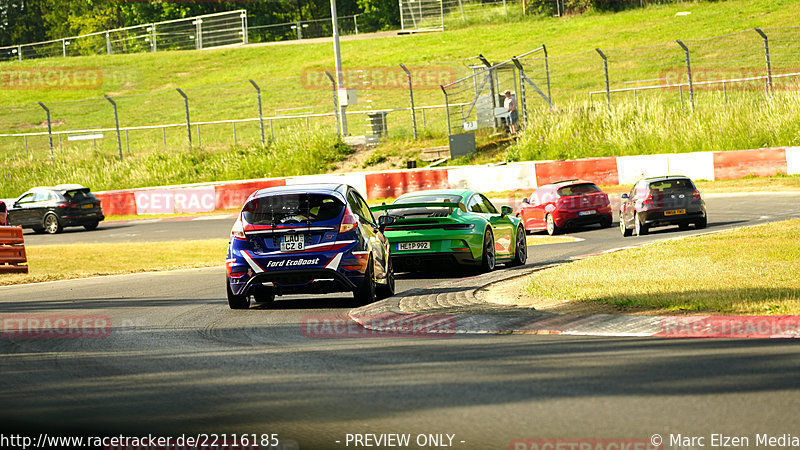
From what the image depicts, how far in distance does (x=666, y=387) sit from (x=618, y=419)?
921 millimetres

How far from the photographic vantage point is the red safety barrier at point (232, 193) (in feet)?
119

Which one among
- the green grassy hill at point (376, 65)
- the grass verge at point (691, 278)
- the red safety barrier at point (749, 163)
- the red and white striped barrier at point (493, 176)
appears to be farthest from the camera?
the green grassy hill at point (376, 65)

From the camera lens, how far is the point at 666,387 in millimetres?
7074

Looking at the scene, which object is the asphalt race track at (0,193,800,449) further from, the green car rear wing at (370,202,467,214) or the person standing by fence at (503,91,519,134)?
the person standing by fence at (503,91,519,134)

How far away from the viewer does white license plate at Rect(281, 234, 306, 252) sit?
41.5 ft

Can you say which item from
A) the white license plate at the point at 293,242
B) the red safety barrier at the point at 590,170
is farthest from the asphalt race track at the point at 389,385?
the red safety barrier at the point at 590,170

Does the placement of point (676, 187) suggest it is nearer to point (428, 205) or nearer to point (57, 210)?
point (428, 205)

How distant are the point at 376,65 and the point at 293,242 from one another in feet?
162

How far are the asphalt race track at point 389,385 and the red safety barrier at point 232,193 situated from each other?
24664 mm

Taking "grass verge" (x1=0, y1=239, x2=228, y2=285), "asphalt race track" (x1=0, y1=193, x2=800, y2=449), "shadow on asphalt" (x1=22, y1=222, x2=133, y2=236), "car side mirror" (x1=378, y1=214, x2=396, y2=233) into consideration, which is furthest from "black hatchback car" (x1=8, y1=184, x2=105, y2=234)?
"asphalt race track" (x1=0, y1=193, x2=800, y2=449)

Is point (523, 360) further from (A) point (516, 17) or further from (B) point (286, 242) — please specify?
(A) point (516, 17)

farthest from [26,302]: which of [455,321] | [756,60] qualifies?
[756,60]

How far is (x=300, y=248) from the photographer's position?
1266cm

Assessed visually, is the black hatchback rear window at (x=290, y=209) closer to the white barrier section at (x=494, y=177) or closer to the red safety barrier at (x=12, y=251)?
the red safety barrier at (x=12, y=251)
